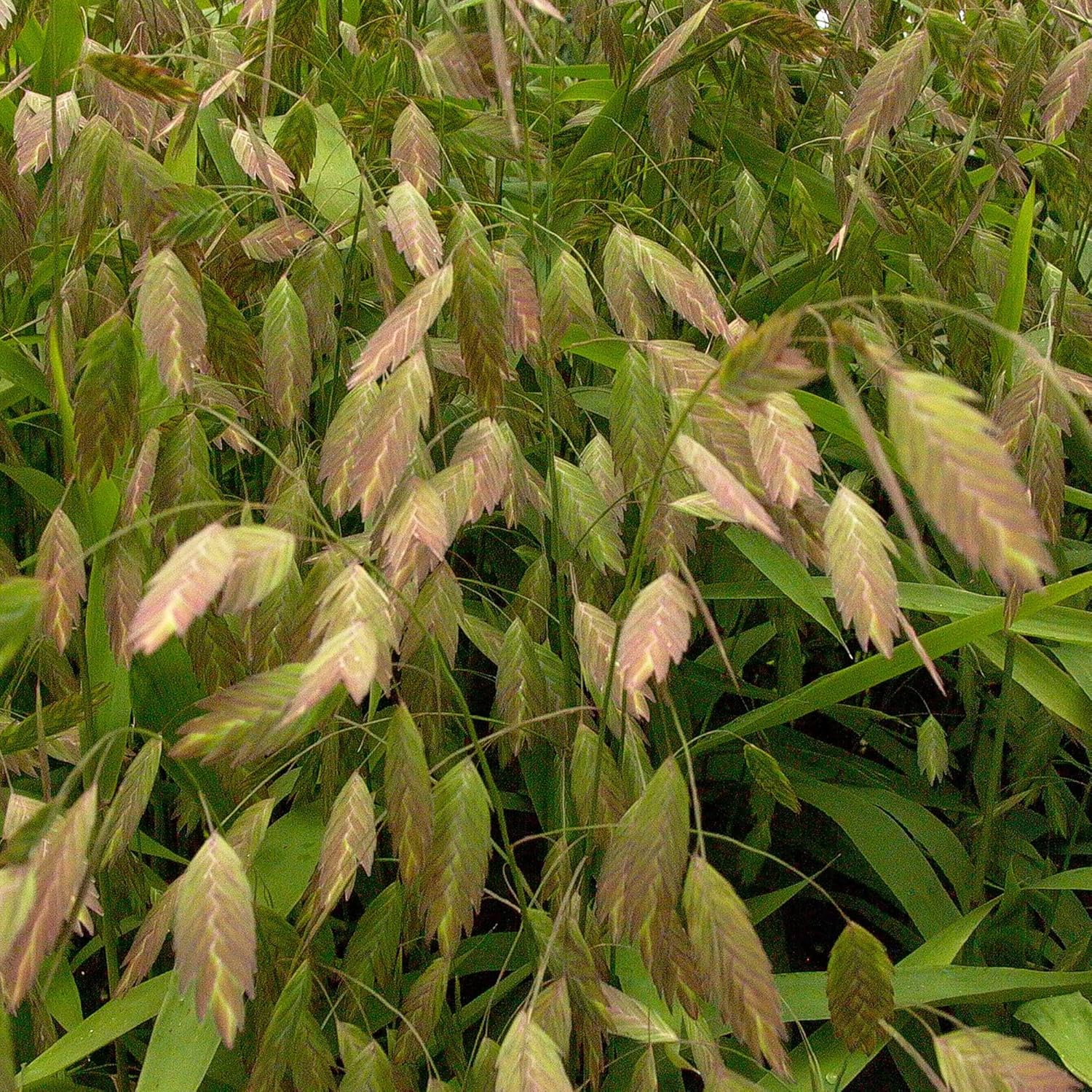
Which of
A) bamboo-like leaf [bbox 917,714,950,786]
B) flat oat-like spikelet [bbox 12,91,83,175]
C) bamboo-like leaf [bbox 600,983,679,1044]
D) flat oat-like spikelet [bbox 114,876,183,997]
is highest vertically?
flat oat-like spikelet [bbox 12,91,83,175]

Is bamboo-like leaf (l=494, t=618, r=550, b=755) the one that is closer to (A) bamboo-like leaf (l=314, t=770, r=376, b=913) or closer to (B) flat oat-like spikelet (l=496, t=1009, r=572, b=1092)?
(A) bamboo-like leaf (l=314, t=770, r=376, b=913)

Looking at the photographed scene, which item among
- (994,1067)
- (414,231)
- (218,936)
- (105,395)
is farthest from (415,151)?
(994,1067)

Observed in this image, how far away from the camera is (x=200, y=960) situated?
482mm

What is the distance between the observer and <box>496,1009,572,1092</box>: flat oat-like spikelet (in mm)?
530

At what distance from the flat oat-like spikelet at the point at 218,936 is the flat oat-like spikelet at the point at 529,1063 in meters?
0.11

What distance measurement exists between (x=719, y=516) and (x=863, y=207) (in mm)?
375

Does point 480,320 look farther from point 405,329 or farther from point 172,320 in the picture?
point 172,320

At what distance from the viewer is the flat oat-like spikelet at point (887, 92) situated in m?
0.77

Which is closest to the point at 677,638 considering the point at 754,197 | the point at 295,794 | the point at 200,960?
the point at 200,960

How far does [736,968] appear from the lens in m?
0.55

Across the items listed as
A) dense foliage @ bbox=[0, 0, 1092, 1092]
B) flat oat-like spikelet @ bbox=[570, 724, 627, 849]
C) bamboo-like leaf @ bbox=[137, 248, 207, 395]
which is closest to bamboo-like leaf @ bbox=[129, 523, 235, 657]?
dense foliage @ bbox=[0, 0, 1092, 1092]

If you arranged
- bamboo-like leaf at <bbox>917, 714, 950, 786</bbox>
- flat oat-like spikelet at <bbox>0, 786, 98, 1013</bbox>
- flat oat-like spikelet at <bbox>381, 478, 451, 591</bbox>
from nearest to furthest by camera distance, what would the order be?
flat oat-like spikelet at <bbox>0, 786, 98, 1013</bbox>
flat oat-like spikelet at <bbox>381, 478, 451, 591</bbox>
bamboo-like leaf at <bbox>917, 714, 950, 786</bbox>

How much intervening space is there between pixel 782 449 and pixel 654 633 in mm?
109

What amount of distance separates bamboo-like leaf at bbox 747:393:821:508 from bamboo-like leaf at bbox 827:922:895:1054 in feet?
0.71
